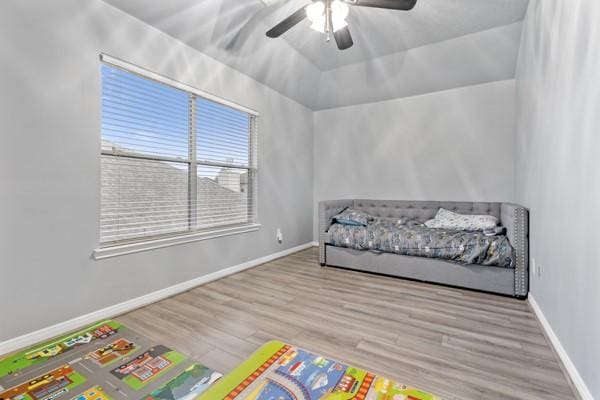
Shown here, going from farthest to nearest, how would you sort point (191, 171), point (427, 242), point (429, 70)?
1. point (429, 70)
2. point (427, 242)
3. point (191, 171)

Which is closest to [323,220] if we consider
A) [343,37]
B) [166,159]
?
[166,159]

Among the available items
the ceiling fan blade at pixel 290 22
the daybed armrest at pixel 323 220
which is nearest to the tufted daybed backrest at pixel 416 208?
the daybed armrest at pixel 323 220

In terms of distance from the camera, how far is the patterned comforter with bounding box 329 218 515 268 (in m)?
2.71

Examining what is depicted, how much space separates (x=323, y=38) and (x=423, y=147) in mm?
2153

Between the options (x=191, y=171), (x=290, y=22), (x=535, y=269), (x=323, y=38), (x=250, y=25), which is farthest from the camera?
(x=323, y=38)

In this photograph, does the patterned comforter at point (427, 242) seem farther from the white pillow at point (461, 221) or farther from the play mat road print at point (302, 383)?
the play mat road print at point (302, 383)

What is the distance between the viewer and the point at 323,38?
3.22 meters

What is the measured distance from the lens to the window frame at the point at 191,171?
2316 mm

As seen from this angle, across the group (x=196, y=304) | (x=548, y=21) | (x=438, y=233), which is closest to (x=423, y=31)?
(x=548, y=21)

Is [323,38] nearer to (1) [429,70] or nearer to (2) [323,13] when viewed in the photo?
(2) [323,13]

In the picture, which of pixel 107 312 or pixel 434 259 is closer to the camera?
pixel 107 312

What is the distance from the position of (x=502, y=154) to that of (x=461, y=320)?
260 cm

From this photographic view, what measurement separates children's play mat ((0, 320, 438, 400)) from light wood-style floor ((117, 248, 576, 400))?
10 cm

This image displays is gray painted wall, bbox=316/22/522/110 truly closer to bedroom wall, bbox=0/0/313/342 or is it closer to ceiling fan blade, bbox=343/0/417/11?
ceiling fan blade, bbox=343/0/417/11
